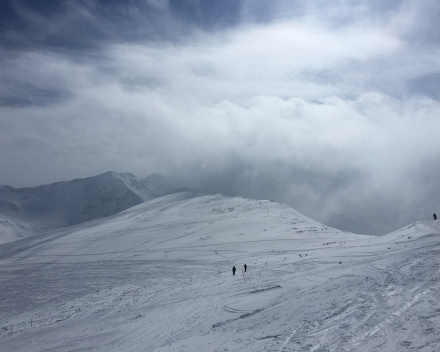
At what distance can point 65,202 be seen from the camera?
591 ft

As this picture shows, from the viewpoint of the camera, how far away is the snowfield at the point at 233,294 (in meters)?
12.0

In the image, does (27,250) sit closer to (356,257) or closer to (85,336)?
(85,336)

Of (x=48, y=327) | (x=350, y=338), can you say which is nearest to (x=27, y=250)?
(x=48, y=327)

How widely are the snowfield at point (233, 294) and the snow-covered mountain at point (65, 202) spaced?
398 feet

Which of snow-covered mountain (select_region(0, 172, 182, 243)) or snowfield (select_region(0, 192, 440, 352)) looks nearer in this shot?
snowfield (select_region(0, 192, 440, 352))

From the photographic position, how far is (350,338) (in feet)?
36.1

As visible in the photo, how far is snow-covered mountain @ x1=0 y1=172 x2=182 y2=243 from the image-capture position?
155 m

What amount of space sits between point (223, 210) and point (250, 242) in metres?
21.3

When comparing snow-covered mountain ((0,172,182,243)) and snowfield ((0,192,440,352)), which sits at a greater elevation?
snow-covered mountain ((0,172,182,243))

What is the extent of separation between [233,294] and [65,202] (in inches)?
7246

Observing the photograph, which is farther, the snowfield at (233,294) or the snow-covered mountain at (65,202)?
the snow-covered mountain at (65,202)

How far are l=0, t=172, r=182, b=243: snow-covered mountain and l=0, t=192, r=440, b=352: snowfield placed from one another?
121m

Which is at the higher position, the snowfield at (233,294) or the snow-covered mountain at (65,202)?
the snow-covered mountain at (65,202)

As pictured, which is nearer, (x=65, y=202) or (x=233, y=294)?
(x=233, y=294)
